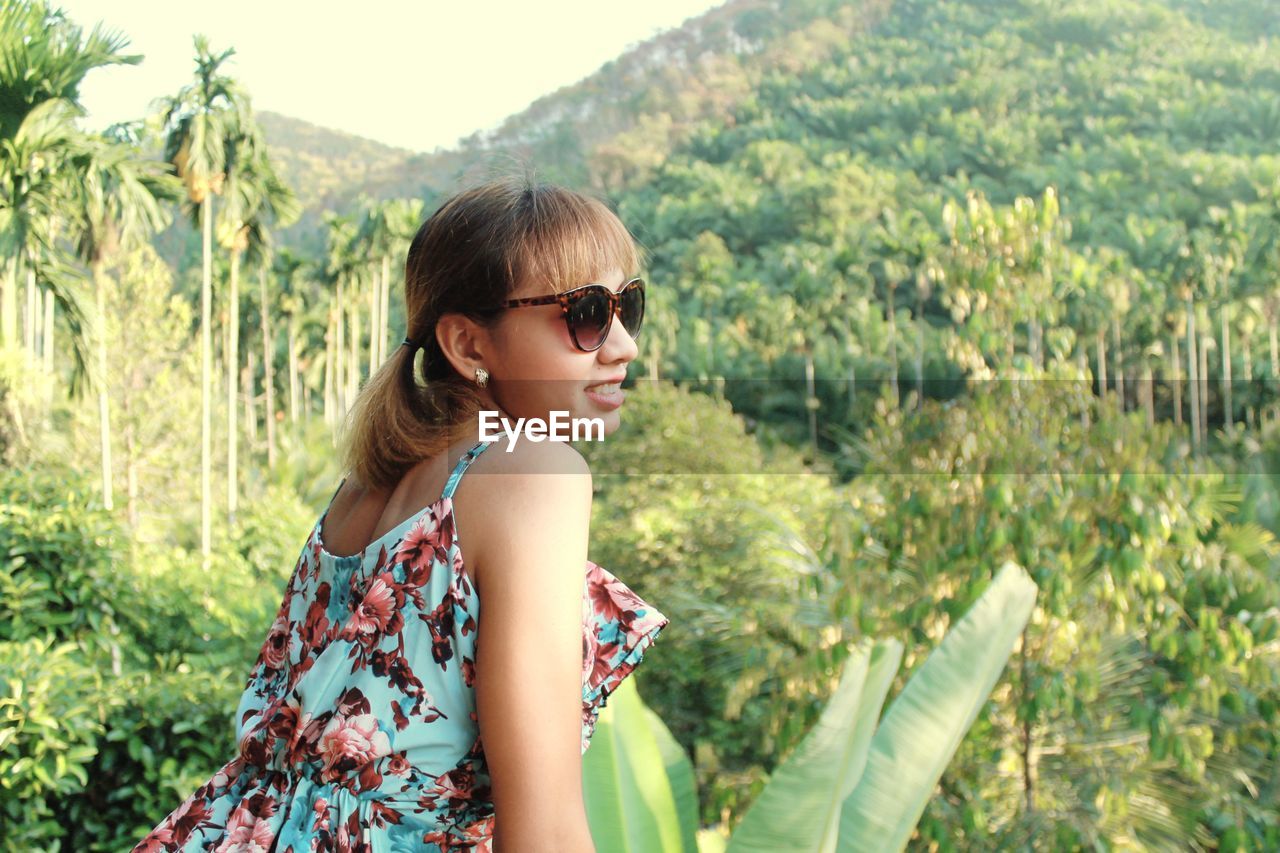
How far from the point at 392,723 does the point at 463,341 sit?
352 mm

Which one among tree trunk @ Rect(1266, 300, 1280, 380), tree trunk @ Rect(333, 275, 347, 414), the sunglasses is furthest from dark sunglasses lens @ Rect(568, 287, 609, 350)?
tree trunk @ Rect(1266, 300, 1280, 380)

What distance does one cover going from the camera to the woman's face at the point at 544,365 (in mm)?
1077

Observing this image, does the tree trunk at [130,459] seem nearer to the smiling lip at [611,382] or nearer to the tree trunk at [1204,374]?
the smiling lip at [611,382]

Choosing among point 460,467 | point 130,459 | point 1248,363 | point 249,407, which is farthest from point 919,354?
point 460,467

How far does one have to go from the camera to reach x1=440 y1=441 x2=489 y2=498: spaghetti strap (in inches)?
37.6

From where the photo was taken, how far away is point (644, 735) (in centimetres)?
202

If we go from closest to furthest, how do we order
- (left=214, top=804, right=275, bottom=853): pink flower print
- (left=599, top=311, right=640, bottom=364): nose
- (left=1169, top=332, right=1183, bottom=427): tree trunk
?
(left=214, top=804, right=275, bottom=853): pink flower print, (left=599, top=311, right=640, bottom=364): nose, (left=1169, top=332, right=1183, bottom=427): tree trunk

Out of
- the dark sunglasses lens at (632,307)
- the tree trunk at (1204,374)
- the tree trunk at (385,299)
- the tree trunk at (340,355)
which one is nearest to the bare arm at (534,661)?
the dark sunglasses lens at (632,307)

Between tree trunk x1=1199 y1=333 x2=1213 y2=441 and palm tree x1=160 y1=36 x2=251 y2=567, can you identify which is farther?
tree trunk x1=1199 y1=333 x2=1213 y2=441

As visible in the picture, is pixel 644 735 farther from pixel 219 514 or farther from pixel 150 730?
pixel 219 514

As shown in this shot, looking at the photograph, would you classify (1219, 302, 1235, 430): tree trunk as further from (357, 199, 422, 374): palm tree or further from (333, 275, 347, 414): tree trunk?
(333, 275, 347, 414): tree trunk

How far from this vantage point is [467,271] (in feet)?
3.54

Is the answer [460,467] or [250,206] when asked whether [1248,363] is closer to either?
[250,206]

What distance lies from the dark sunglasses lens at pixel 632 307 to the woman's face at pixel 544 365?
8 centimetres
